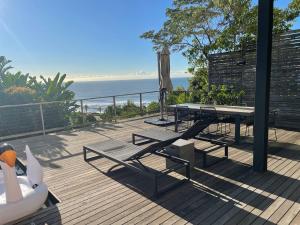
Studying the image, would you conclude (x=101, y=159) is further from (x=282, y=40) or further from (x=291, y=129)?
(x=282, y=40)

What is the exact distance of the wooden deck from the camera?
277 cm

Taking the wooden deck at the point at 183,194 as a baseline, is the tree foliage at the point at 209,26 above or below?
above

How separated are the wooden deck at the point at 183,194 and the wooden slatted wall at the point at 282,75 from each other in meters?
2.28

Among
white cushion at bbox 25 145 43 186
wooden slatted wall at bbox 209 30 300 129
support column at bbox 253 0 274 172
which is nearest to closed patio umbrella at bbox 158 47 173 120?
wooden slatted wall at bbox 209 30 300 129

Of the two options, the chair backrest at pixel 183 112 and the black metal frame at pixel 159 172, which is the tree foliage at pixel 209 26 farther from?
the black metal frame at pixel 159 172

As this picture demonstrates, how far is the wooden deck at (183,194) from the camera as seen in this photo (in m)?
2.77

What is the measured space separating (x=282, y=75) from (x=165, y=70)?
11.0 feet

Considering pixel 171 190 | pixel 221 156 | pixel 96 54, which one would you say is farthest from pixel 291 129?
pixel 96 54

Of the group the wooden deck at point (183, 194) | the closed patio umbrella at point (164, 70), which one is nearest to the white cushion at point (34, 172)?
the wooden deck at point (183, 194)

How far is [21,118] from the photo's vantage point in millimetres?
7781

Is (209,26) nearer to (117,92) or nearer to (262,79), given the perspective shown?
(262,79)

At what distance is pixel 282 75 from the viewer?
276 inches

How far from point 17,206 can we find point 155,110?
7982 mm

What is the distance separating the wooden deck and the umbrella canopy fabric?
3.33 m
